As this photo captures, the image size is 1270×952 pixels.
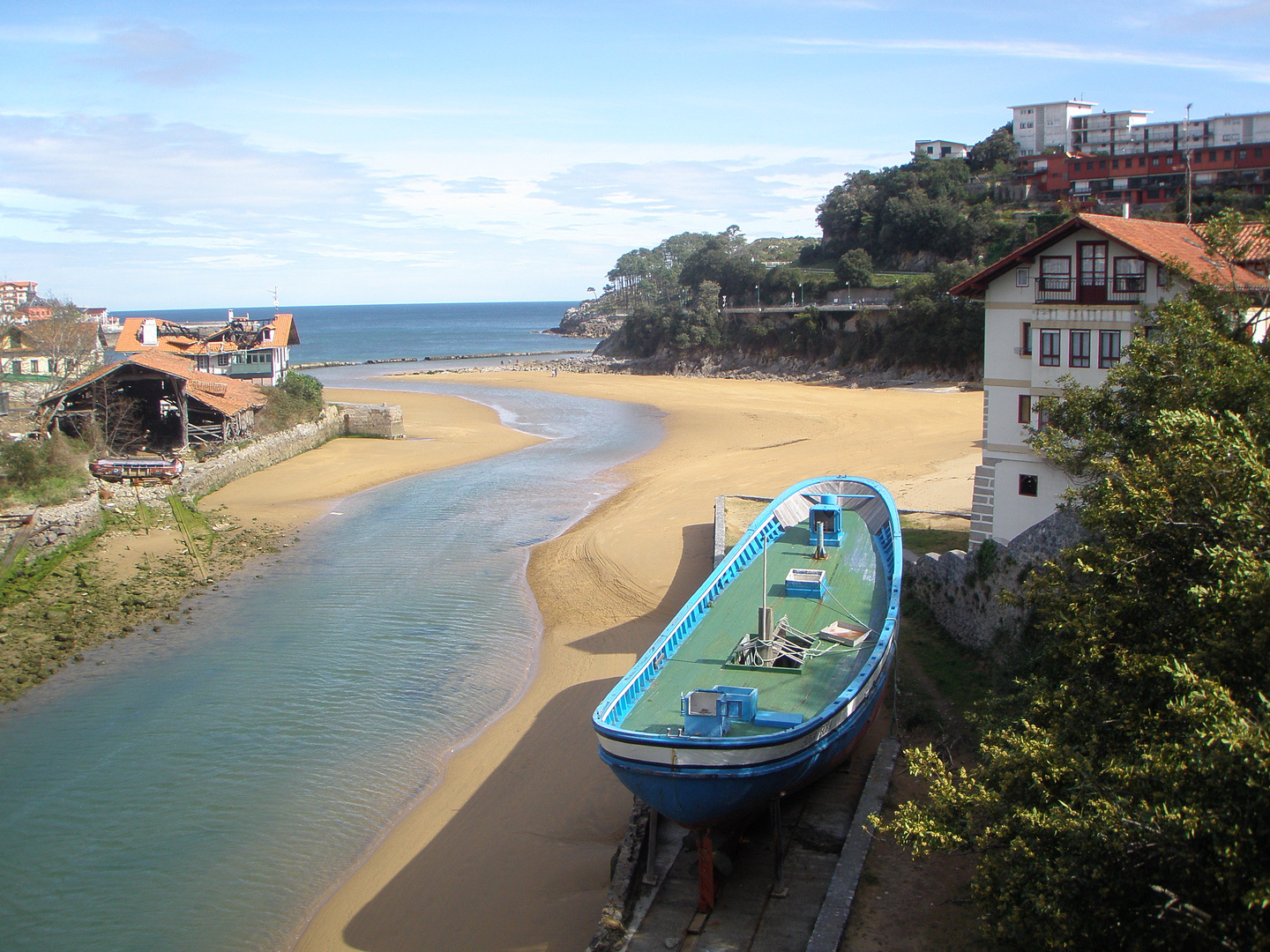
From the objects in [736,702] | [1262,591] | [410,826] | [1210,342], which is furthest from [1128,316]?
[410,826]

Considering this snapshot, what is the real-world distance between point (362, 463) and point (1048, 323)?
30.1 meters

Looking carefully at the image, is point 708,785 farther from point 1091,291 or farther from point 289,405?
point 289,405

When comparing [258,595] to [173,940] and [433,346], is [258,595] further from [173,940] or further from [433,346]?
[433,346]

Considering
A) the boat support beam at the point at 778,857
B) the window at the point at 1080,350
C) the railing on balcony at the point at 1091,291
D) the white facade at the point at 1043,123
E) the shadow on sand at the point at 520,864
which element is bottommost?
the shadow on sand at the point at 520,864

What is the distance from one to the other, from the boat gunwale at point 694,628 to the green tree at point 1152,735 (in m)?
2.73

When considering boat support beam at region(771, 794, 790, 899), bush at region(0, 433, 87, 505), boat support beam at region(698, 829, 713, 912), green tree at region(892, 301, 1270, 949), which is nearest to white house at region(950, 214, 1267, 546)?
green tree at region(892, 301, 1270, 949)

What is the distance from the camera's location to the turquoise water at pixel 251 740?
12.6 meters

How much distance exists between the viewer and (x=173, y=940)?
11.8 metres

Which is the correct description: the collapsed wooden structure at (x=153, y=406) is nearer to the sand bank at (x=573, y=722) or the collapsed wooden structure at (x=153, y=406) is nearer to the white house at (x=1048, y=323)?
the sand bank at (x=573, y=722)

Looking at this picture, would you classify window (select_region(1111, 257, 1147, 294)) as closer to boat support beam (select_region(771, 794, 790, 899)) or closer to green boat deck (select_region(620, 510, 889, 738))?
green boat deck (select_region(620, 510, 889, 738))

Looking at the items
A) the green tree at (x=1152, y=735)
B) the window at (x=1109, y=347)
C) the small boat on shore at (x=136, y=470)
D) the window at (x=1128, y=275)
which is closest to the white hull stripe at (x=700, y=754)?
the green tree at (x=1152, y=735)

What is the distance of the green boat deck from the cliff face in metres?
128

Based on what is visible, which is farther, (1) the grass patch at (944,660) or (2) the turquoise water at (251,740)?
(1) the grass patch at (944,660)

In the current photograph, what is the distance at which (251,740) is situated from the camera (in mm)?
16594
